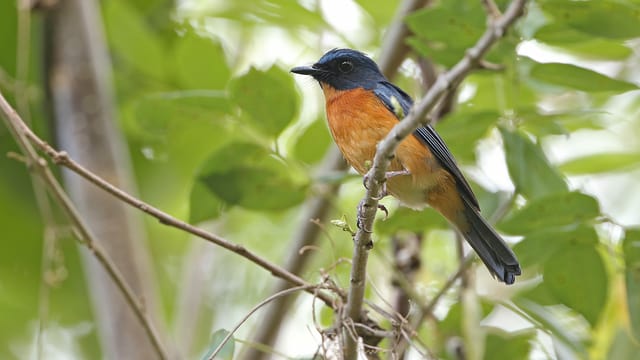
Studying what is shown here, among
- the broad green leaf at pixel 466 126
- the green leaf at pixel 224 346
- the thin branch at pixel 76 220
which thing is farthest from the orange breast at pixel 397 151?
the green leaf at pixel 224 346

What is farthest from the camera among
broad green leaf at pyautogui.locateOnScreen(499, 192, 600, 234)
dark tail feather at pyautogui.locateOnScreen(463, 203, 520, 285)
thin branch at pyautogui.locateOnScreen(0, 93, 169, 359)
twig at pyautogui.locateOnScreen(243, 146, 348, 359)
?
twig at pyautogui.locateOnScreen(243, 146, 348, 359)

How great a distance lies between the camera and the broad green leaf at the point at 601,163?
4.21 meters

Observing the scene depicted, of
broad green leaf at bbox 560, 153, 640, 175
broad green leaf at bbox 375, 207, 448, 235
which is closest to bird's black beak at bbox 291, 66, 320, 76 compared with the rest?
broad green leaf at bbox 375, 207, 448, 235

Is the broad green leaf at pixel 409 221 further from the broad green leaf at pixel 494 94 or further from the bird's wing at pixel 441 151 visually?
the broad green leaf at pixel 494 94

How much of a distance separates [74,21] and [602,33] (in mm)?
2550

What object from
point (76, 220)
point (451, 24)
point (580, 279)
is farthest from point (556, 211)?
point (76, 220)

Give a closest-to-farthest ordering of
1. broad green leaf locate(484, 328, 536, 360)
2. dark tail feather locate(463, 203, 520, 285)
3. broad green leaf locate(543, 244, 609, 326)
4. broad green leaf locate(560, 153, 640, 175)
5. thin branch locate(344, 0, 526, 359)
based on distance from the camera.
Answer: thin branch locate(344, 0, 526, 359) → broad green leaf locate(543, 244, 609, 326) → dark tail feather locate(463, 203, 520, 285) → broad green leaf locate(484, 328, 536, 360) → broad green leaf locate(560, 153, 640, 175)

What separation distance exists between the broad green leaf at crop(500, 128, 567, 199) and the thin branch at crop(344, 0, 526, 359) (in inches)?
36.7

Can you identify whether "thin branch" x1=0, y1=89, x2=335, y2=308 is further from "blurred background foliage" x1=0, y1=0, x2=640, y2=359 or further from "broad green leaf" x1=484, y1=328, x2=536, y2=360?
"broad green leaf" x1=484, y1=328, x2=536, y2=360

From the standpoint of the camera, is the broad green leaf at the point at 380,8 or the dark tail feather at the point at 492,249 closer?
the dark tail feather at the point at 492,249

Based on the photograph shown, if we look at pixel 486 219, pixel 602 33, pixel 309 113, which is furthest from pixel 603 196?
pixel 602 33

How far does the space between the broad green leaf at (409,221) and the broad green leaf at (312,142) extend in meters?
0.58

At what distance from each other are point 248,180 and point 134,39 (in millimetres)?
1429

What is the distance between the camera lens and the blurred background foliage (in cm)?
345
